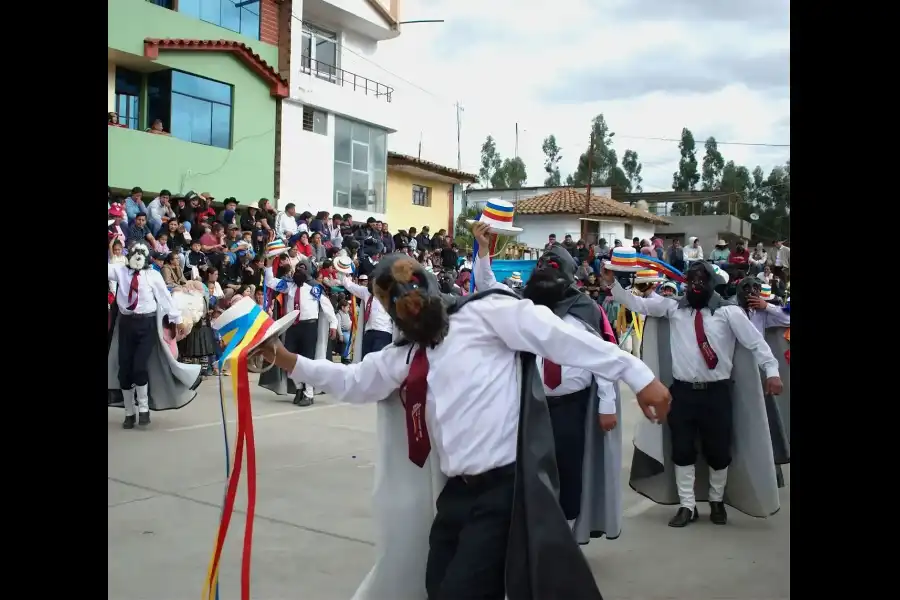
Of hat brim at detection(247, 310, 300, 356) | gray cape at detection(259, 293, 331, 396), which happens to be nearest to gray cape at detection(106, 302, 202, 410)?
gray cape at detection(259, 293, 331, 396)

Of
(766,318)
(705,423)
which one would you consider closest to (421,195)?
(766,318)

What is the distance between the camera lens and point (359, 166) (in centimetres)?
A: 2633

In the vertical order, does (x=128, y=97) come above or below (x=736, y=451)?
above

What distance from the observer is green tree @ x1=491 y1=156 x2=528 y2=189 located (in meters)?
70.0

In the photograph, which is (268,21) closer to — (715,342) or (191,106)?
(191,106)

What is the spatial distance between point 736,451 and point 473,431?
146 inches

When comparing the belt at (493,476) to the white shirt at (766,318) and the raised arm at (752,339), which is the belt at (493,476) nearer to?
the raised arm at (752,339)

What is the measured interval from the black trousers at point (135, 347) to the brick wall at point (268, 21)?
1547 cm

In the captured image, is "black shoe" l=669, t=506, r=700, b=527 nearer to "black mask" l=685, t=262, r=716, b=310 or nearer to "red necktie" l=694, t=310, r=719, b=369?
"red necktie" l=694, t=310, r=719, b=369

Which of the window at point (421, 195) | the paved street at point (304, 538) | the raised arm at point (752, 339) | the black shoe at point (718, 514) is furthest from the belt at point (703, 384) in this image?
the window at point (421, 195)

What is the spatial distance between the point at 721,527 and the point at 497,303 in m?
3.66

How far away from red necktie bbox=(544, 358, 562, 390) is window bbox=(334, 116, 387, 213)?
20376 millimetres
